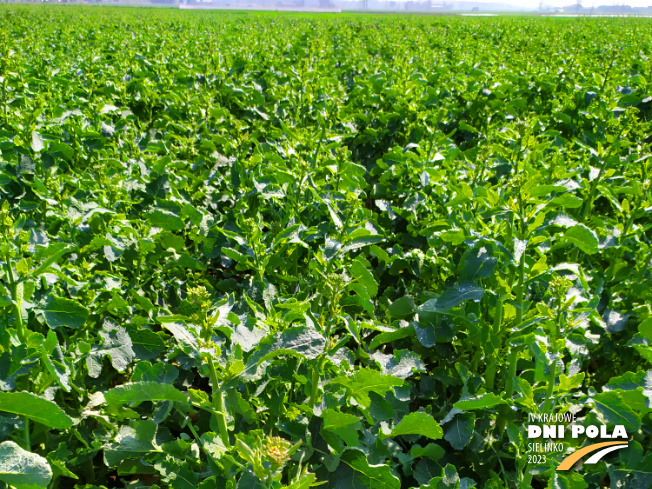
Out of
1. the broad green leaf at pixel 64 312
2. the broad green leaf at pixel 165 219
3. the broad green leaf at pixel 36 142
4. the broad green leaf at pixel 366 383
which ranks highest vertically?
the broad green leaf at pixel 36 142

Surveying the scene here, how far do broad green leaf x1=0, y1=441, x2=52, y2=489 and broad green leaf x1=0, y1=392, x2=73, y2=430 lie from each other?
89 mm

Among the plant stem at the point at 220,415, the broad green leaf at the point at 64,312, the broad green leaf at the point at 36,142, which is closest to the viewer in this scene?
the plant stem at the point at 220,415

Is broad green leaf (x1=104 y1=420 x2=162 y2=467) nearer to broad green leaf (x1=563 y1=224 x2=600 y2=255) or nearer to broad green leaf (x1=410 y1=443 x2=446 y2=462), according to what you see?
broad green leaf (x1=410 y1=443 x2=446 y2=462)

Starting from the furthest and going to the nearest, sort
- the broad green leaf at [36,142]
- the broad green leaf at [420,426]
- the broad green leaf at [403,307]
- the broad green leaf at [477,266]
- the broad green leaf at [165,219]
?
1. the broad green leaf at [36,142]
2. the broad green leaf at [165,219]
3. the broad green leaf at [403,307]
4. the broad green leaf at [477,266]
5. the broad green leaf at [420,426]

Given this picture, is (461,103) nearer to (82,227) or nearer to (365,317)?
(365,317)

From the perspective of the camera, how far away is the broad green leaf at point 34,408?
4.08 ft

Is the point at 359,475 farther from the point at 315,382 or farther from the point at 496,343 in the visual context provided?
the point at 496,343

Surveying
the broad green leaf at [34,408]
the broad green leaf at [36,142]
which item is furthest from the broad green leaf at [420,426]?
the broad green leaf at [36,142]

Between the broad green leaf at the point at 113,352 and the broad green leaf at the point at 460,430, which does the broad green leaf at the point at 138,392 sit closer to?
the broad green leaf at the point at 113,352

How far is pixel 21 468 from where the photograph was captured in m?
1.25

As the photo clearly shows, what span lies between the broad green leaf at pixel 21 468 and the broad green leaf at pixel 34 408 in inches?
3.5

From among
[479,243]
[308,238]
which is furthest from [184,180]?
[479,243]

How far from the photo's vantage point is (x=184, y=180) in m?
3.15

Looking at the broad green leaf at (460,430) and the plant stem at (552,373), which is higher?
the plant stem at (552,373)
